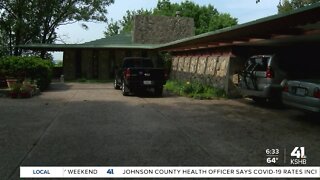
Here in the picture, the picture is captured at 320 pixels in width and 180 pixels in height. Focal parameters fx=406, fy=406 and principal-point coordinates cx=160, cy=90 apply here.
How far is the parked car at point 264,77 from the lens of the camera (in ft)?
42.7

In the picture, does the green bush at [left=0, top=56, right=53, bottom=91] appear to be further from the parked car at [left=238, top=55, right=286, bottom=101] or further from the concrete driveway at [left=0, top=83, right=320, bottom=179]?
A: the parked car at [left=238, top=55, right=286, bottom=101]

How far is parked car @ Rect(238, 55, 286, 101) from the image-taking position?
13.0 m

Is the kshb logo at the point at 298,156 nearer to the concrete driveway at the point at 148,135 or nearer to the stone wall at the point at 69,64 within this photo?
the concrete driveway at the point at 148,135

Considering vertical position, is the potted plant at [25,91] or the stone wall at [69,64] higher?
the stone wall at [69,64]

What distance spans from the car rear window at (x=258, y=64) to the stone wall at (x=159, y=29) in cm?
2673

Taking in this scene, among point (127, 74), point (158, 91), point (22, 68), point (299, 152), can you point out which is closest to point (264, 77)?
point (299, 152)

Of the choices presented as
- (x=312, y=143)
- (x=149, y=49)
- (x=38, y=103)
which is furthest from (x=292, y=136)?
(x=149, y=49)

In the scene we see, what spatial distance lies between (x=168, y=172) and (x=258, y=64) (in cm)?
888

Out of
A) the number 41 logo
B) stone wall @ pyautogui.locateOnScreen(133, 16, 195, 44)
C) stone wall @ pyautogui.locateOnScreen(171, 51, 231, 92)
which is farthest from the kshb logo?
stone wall @ pyautogui.locateOnScreen(133, 16, 195, 44)

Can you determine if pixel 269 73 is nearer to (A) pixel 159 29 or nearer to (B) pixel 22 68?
(B) pixel 22 68

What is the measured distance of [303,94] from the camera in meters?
10.2

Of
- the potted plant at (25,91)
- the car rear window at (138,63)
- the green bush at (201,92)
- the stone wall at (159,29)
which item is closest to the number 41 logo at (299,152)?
the green bush at (201,92)

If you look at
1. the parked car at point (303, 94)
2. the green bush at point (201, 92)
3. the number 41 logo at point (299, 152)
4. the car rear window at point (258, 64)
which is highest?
the car rear window at point (258, 64)

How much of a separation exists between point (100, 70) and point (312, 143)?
27.8 metres
